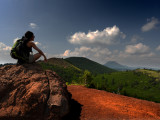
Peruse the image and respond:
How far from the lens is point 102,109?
664 centimetres

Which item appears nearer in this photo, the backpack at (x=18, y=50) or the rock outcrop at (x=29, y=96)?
the rock outcrop at (x=29, y=96)

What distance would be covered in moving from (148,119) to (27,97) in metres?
6.77

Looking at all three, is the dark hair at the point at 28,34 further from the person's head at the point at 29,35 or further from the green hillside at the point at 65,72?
the green hillside at the point at 65,72

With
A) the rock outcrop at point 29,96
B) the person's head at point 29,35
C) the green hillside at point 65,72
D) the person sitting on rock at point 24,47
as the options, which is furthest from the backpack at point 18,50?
the green hillside at point 65,72

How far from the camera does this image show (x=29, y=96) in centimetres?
498

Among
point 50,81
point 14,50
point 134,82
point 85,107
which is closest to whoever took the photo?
point 14,50

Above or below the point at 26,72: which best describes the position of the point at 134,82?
below

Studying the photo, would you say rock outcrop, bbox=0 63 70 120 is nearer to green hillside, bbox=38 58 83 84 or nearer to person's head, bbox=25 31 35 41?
person's head, bbox=25 31 35 41

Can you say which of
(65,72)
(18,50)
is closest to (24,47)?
(18,50)

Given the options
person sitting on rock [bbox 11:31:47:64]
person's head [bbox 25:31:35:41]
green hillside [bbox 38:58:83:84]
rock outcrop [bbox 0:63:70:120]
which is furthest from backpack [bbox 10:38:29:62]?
green hillside [bbox 38:58:83:84]

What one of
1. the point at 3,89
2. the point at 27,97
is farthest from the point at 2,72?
the point at 27,97

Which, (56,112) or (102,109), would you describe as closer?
(56,112)

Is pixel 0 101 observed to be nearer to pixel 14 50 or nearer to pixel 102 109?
pixel 14 50

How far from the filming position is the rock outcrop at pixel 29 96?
15.6 ft
